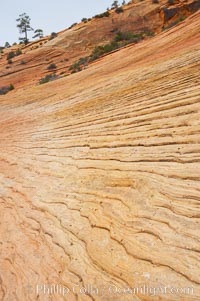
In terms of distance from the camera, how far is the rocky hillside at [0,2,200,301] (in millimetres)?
3000

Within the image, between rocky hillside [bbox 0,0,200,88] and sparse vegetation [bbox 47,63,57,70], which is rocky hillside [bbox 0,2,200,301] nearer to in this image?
rocky hillside [bbox 0,0,200,88]

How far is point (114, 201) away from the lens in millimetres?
4082

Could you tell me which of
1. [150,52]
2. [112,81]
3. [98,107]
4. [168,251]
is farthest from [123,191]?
[150,52]

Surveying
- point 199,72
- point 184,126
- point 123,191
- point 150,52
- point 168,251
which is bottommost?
point 168,251

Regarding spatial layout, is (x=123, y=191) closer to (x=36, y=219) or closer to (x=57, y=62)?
(x=36, y=219)

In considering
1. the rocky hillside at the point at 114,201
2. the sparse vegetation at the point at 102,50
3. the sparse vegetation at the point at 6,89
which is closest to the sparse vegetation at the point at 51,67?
the sparse vegetation at the point at 102,50

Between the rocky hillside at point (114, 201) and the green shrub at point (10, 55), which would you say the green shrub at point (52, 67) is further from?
the rocky hillside at point (114, 201)

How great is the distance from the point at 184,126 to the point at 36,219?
8.18 feet

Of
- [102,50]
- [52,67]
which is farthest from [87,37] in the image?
[102,50]

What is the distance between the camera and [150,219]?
135 inches

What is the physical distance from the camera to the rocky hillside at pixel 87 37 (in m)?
29.0

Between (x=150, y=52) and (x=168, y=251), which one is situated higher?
(x=150, y=52)

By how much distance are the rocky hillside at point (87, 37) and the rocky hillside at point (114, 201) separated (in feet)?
71.9

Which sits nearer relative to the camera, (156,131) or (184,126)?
(184,126)
